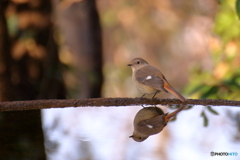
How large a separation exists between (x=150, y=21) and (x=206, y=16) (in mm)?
1777

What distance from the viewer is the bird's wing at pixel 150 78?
3592mm

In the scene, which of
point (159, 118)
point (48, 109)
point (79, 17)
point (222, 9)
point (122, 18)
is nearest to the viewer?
point (159, 118)

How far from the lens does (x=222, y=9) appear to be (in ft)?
17.9

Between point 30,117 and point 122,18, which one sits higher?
point 30,117

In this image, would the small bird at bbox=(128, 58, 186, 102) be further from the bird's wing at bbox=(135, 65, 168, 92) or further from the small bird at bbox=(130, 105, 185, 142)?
the small bird at bbox=(130, 105, 185, 142)

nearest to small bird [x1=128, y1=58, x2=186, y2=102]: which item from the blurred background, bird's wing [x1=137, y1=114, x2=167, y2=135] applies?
the blurred background

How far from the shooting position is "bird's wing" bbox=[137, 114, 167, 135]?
7.75 feet

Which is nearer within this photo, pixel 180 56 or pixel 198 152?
pixel 198 152

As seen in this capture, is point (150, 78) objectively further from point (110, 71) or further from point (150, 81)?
point (110, 71)

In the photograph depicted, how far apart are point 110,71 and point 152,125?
359 inches

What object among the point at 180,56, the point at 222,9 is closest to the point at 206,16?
the point at 180,56

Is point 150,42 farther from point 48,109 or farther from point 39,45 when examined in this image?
point 48,109

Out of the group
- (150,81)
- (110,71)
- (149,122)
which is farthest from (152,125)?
(110,71)

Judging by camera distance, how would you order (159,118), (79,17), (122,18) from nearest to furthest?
(159,118)
(79,17)
(122,18)
